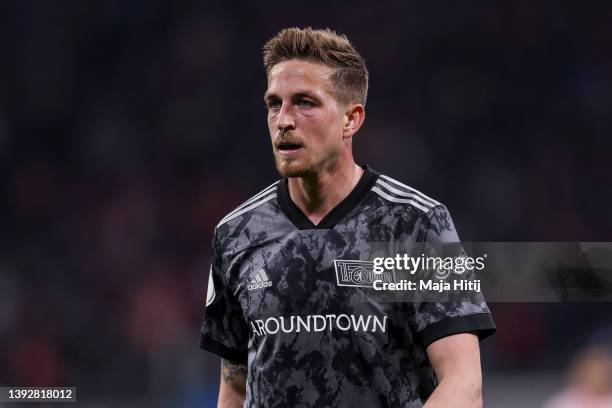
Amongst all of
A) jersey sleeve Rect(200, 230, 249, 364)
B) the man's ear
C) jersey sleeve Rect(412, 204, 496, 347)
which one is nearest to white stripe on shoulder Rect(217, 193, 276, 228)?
jersey sleeve Rect(200, 230, 249, 364)

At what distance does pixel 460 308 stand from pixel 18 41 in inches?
336

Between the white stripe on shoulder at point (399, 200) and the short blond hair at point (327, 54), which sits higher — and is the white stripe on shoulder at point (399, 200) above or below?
below

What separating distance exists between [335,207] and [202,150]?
267 inches

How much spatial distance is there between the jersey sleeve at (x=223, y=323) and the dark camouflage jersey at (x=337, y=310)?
52mm

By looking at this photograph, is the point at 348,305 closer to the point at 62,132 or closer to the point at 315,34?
the point at 315,34

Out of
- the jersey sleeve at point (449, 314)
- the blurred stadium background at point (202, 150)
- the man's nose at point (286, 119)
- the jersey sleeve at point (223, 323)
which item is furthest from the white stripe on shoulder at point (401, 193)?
the blurred stadium background at point (202, 150)

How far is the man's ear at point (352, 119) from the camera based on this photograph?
346cm

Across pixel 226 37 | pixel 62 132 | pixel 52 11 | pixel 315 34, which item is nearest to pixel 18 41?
pixel 52 11

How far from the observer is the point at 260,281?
3.39 metres

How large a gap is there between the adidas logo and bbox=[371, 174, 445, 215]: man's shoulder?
46 centimetres

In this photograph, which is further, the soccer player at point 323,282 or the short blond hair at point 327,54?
the short blond hair at point 327,54

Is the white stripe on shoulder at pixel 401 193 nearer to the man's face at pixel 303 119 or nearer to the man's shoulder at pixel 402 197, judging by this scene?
the man's shoulder at pixel 402 197

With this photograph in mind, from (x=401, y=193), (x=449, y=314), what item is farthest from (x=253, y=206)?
(x=449, y=314)

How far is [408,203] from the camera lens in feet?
10.8
